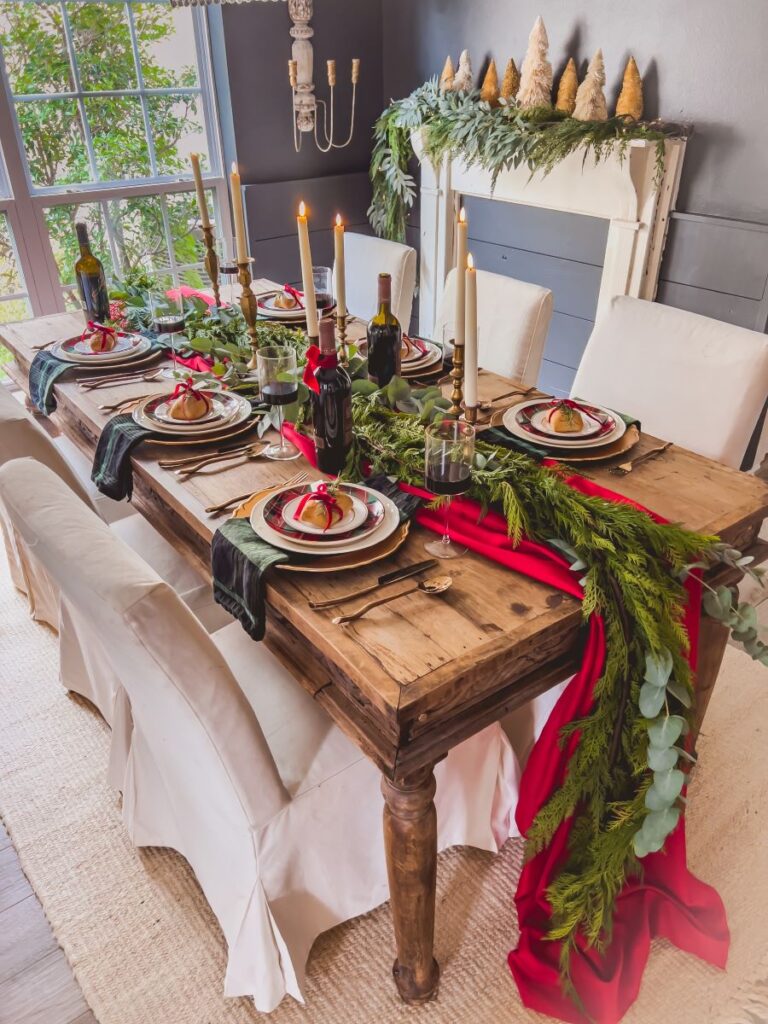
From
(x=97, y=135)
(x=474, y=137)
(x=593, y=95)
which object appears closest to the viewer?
(x=593, y=95)

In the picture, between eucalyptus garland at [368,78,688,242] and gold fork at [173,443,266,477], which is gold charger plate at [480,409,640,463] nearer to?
gold fork at [173,443,266,477]

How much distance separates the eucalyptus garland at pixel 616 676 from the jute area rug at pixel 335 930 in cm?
19

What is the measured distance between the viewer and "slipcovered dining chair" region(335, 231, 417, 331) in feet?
8.51

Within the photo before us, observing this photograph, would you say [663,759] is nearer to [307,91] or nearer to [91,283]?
[91,283]

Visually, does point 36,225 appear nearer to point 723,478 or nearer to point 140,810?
point 140,810

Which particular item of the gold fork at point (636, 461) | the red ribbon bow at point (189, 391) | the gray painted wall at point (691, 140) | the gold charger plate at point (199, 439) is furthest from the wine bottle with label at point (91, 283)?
the gray painted wall at point (691, 140)

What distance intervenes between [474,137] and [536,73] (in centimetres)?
34

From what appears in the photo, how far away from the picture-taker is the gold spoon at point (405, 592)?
41.7 inches

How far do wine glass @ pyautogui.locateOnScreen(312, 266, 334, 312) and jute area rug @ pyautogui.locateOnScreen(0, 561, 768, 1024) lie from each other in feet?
4.26

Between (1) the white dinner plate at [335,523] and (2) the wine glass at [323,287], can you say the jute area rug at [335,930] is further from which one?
(2) the wine glass at [323,287]

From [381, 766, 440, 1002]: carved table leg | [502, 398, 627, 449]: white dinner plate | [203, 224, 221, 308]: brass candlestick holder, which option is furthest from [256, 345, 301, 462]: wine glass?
[381, 766, 440, 1002]: carved table leg

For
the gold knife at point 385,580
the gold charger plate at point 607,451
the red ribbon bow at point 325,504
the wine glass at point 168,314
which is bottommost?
the gold knife at point 385,580

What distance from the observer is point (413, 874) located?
44.8 inches

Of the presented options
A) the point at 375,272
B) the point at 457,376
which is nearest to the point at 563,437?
the point at 457,376
